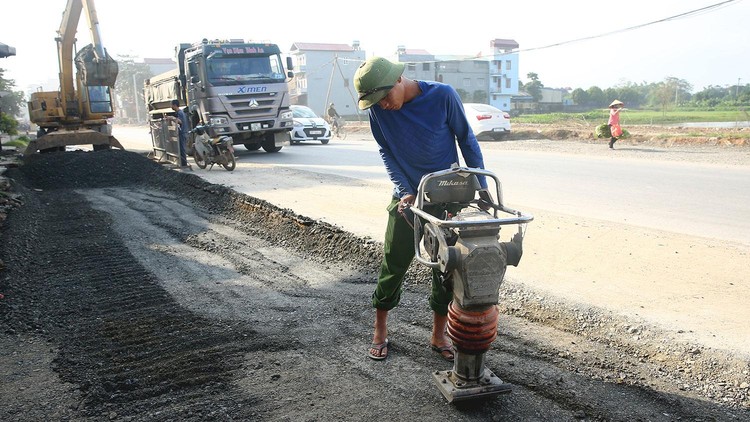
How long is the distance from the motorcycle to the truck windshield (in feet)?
7.33

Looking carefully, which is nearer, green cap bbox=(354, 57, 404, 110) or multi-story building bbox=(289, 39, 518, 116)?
green cap bbox=(354, 57, 404, 110)

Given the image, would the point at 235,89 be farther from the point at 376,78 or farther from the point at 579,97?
the point at 579,97

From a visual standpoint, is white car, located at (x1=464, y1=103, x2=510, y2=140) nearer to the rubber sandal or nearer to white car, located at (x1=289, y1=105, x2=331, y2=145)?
white car, located at (x1=289, y1=105, x2=331, y2=145)

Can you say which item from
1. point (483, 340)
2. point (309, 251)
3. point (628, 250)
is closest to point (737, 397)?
point (483, 340)

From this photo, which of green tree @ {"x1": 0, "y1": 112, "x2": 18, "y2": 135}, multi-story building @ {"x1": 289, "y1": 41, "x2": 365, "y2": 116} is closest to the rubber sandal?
green tree @ {"x1": 0, "y1": 112, "x2": 18, "y2": 135}

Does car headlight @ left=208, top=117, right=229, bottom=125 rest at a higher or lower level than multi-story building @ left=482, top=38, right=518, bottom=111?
lower

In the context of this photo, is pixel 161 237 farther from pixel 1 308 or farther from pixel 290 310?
pixel 290 310

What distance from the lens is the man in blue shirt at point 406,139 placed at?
3.14 meters

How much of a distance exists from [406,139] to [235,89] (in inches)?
525

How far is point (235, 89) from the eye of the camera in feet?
51.6

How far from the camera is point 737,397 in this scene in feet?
9.93

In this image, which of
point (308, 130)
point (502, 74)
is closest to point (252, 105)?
point (308, 130)

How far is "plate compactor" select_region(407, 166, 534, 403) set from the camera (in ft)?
8.86

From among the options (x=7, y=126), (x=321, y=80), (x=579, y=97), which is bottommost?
(x=7, y=126)
